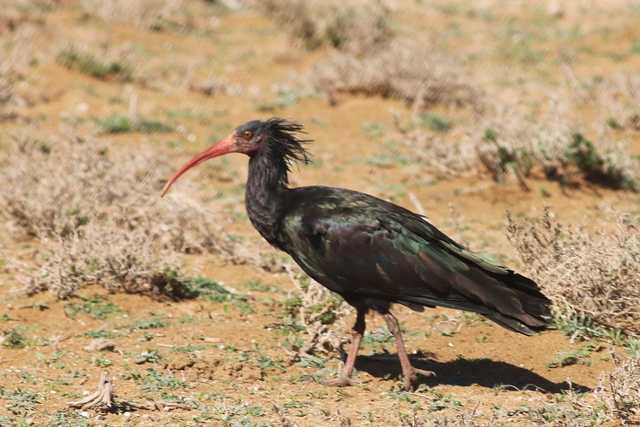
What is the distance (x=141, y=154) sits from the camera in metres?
11.2

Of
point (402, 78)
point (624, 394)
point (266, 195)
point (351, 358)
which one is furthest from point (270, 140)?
point (402, 78)

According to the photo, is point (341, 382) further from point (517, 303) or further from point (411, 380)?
point (517, 303)

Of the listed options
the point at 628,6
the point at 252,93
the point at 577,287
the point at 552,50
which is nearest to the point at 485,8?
the point at 628,6

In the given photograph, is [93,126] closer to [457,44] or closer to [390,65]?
[390,65]


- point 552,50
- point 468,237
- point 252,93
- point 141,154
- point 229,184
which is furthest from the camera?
point 552,50

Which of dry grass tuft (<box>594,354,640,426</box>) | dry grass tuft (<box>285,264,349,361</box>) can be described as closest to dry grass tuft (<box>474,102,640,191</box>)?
dry grass tuft (<box>285,264,349,361</box>)

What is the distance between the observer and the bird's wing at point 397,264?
6.75 m

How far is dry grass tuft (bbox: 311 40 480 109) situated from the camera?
14.9 m

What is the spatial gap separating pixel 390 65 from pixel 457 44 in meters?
4.79

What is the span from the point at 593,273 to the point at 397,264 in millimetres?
1386

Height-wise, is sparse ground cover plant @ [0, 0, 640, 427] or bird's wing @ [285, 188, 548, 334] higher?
bird's wing @ [285, 188, 548, 334]

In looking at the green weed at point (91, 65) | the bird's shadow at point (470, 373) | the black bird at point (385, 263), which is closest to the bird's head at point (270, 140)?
the black bird at point (385, 263)

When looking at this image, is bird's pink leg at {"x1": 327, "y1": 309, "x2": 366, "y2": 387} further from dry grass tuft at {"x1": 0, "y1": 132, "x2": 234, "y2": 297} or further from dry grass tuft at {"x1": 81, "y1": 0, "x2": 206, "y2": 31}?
dry grass tuft at {"x1": 81, "y1": 0, "x2": 206, "y2": 31}

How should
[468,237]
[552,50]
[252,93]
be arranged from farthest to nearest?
1. [552,50]
2. [252,93]
3. [468,237]
